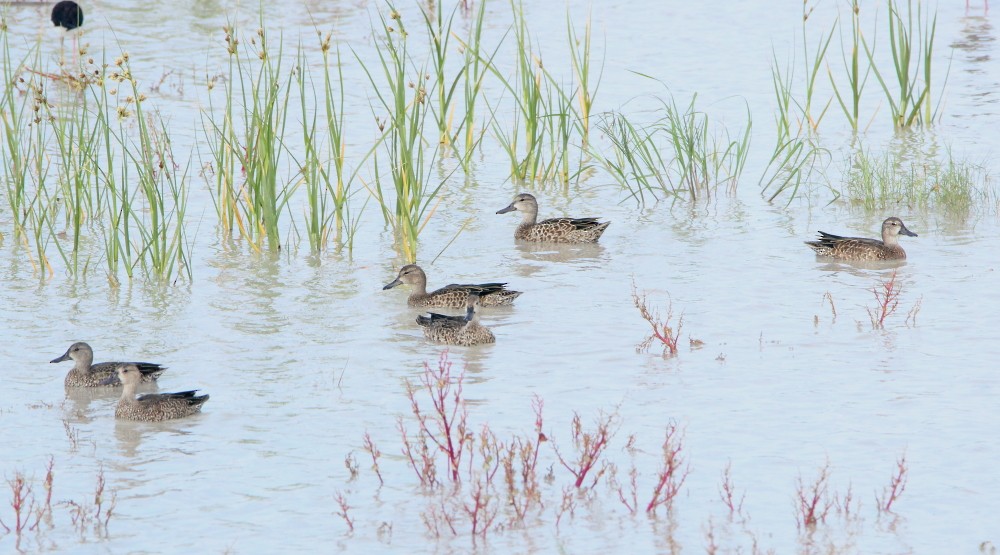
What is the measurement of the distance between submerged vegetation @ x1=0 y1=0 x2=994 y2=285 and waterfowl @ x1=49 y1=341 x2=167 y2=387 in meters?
1.67

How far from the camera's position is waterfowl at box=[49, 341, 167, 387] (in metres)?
8.96

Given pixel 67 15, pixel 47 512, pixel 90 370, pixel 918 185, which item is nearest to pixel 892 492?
pixel 47 512

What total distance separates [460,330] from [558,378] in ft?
3.46

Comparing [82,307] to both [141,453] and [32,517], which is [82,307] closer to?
[141,453]

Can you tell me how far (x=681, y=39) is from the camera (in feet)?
75.6

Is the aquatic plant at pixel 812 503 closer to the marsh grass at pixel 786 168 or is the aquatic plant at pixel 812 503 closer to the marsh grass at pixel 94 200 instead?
the marsh grass at pixel 94 200

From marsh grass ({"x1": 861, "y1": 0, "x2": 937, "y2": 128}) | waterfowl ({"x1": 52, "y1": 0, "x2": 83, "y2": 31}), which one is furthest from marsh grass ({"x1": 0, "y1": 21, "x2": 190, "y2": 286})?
marsh grass ({"x1": 861, "y1": 0, "x2": 937, "y2": 128})

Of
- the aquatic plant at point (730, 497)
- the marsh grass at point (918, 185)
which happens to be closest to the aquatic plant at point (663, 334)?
the aquatic plant at point (730, 497)

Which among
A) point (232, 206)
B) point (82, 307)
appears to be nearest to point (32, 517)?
point (82, 307)

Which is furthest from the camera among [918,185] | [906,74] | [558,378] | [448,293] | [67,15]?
[67,15]

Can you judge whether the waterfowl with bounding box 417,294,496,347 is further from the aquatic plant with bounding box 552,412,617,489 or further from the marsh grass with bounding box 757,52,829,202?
the marsh grass with bounding box 757,52,829,202

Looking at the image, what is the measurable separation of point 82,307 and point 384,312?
7.64ft

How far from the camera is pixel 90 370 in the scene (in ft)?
29.8

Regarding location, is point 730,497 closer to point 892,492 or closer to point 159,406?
point 892,492
